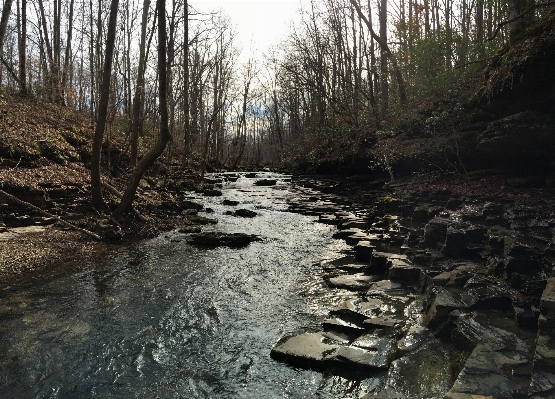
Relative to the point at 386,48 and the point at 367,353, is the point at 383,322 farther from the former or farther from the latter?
the point at 386,48

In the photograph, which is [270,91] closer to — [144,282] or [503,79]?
[503,79]

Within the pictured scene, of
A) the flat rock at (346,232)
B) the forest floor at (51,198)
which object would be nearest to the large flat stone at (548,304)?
the flat rock at (346,232)

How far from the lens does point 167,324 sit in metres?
5.18

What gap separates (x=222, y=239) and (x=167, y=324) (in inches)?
178

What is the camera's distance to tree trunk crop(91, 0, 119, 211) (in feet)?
31.9

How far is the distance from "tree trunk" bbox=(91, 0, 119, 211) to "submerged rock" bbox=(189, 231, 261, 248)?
295 centimetres

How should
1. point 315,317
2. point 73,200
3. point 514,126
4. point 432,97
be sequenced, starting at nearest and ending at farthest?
point 315,317 → point 514,126 → point 73,200 → point 432,97

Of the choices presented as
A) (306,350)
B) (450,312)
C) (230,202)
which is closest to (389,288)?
(450,312)

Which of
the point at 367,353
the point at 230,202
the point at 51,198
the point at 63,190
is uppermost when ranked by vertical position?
the point at 63,190

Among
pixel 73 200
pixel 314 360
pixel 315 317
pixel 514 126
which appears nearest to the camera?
pixel 314 360

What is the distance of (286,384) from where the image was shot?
153 inches

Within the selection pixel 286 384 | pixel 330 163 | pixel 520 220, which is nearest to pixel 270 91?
pixel 330 163

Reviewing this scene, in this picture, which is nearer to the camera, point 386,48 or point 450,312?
point 450,312

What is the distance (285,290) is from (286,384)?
268cm
